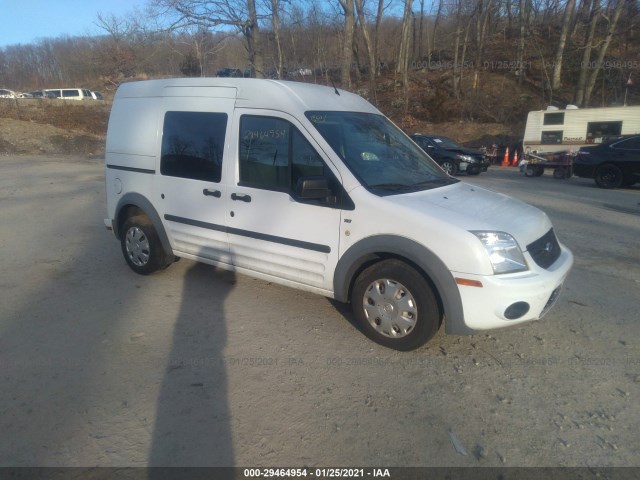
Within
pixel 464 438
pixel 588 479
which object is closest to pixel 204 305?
pixel 464 438

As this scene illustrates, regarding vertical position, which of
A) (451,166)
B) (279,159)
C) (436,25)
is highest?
(436,25)

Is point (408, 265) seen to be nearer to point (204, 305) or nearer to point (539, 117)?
point (204, 305)

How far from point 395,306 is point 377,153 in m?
1.46

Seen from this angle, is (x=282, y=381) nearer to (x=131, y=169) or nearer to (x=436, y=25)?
(x=131, y=169)

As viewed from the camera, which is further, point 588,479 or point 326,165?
point 326,165

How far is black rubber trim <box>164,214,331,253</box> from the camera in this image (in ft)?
12.7

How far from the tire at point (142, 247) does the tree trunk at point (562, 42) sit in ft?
101

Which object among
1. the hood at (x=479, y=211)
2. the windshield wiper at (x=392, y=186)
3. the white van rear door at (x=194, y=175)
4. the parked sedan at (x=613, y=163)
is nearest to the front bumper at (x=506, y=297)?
the hood at (x=479, y=211)

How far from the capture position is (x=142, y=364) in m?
3.52

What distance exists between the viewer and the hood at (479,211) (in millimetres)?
3354

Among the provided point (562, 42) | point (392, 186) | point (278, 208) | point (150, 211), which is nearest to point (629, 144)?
point (392, 186)

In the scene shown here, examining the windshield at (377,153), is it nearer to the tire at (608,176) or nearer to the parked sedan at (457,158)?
the tire at (608,176)

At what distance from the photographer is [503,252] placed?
10.7 ft

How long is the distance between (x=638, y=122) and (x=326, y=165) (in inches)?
756
